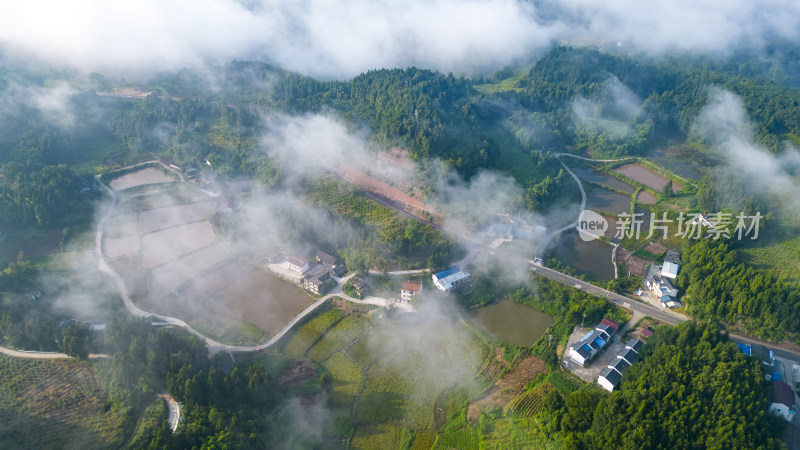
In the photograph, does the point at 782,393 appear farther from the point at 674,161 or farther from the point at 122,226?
Result: the point at 122,226

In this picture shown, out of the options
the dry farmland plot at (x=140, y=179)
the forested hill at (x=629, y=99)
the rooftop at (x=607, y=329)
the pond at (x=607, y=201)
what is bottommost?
the dry farmland plot at (x=140, y=179)

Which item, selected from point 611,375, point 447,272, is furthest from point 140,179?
point 611,375

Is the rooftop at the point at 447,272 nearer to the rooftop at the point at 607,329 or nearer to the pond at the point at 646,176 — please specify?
the rooftop at the point at 607,329

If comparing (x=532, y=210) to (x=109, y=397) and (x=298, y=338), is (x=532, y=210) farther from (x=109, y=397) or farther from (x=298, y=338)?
(x=109, y=397)

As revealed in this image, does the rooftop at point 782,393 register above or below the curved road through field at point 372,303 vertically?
above

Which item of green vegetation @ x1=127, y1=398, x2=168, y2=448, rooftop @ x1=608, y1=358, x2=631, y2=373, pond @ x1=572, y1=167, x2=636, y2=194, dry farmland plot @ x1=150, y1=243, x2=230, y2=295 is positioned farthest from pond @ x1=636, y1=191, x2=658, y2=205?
green vegetation @ x1=127, y1=398, x2=168, y2=448

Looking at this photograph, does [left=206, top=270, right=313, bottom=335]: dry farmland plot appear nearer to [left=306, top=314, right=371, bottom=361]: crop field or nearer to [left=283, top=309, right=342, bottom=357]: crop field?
[left=283, top=309, right=342, bottom=357]: crop field

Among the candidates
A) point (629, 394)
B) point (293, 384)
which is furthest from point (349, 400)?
point (629, 394)

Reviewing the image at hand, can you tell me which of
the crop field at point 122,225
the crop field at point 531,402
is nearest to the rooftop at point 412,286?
the crop field at point 531,402
